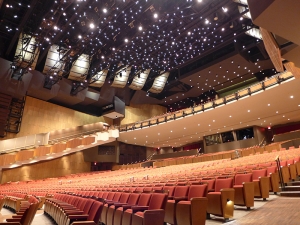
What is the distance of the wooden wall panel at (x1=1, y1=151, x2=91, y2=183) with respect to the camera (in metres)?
11.6

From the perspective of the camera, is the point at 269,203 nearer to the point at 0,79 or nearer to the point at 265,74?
the point at 0,79

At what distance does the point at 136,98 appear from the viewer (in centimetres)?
1720

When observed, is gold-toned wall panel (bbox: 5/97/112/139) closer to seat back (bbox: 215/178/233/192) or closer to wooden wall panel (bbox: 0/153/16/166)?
wooden wall panel (bbox: 0/153/16/166)

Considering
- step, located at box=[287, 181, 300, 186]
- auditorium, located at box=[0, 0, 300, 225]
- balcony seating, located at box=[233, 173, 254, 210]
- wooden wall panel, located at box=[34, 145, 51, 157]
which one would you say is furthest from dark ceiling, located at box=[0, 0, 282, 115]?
balcony seating, located at box=[233, 173, 254, 210]

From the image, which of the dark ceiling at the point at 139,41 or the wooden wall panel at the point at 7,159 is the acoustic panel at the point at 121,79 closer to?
the dark ceiling at the point at 139,41

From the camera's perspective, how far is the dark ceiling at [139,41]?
8.66 m

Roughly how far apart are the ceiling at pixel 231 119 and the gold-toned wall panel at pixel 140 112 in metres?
1.82

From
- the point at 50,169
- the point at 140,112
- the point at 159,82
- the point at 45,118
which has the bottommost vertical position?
the point at 50,169

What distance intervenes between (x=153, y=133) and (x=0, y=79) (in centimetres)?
853

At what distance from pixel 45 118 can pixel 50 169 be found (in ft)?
9.47

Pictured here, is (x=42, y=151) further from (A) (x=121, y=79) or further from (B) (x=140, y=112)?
(B) (x=140, y=112)

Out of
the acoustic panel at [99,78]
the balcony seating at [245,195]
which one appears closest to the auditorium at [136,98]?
the balcony seating at [245,195]

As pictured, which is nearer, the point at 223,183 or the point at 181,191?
the point at 181,191

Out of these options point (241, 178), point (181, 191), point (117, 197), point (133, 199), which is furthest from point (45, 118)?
point (241, 178)
